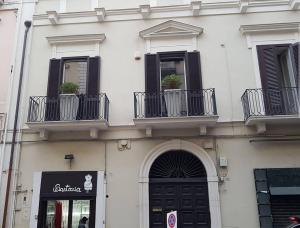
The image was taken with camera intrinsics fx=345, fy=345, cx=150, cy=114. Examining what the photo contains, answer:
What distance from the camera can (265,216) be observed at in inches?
346

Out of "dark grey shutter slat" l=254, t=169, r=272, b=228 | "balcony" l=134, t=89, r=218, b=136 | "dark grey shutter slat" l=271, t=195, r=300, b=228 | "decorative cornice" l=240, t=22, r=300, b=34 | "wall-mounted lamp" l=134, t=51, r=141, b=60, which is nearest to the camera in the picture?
"dark grey shutter slat" l=254, t=169, r=272, b=228

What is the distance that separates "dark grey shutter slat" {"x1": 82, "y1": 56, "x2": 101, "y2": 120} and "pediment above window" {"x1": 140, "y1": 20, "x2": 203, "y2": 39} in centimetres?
175

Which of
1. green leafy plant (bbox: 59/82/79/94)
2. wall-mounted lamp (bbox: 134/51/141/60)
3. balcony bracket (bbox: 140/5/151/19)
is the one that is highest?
balcony bracket (bbox: 140/5/151/19)

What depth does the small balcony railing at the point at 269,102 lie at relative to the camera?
942 centimetres

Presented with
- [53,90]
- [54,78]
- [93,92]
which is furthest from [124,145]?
[54,78]

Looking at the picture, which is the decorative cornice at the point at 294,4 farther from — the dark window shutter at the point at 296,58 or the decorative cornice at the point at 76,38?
the decorative cornice at the point at 76,38

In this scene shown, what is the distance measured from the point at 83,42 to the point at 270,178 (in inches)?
269

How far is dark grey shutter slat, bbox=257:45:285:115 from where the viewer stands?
375 inches

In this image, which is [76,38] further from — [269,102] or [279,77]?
[279,77]

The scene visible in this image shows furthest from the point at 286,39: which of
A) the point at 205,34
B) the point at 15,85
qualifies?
the point at 15,85

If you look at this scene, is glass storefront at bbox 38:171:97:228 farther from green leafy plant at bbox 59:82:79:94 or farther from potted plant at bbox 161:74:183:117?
potted plant at bbox 161:74:183:117

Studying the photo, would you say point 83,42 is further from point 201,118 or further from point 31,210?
point 31,210

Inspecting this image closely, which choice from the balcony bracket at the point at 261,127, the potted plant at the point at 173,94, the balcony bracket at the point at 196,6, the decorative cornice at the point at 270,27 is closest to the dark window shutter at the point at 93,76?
the potted plant at the point at 173,94

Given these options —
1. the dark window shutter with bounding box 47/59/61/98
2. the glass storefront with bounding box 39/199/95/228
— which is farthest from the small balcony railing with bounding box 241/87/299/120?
the dark window shutter with bounding box 47/59/61/98
